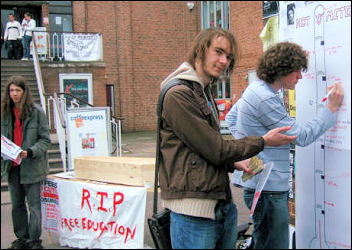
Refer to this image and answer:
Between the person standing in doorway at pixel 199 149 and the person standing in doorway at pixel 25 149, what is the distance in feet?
8.30

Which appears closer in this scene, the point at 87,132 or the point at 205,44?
the point at 205,44

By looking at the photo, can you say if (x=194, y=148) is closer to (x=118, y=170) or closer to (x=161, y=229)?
(x=161, y=229)

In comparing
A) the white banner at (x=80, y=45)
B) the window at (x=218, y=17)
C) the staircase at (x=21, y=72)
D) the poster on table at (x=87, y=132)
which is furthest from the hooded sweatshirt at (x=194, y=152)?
the window at (x=218, y=17)

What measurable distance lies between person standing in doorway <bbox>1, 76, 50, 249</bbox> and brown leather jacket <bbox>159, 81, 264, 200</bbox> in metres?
2.58

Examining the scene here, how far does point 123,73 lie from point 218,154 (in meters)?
15.3

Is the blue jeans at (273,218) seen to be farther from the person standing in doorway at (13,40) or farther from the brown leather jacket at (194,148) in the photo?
A: the person standing in doorway at (13,40)

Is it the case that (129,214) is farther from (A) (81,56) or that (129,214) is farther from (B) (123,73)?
(B) (123,73)

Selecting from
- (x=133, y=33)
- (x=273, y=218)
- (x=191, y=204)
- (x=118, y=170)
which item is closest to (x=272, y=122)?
(x=273, y=218)

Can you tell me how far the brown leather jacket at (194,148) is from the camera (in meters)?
1.77

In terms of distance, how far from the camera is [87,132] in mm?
6461

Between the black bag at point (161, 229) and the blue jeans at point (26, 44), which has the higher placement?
the blue jeans at point (26, 44)

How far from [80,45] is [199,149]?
12.0 meters

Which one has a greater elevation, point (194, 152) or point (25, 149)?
point (194, 152)

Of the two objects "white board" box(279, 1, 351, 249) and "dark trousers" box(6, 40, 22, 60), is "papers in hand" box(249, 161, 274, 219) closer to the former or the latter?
"white board" box(279, 1, 351, 249)
